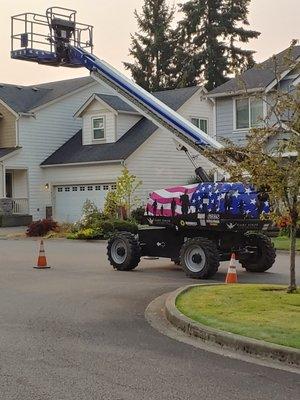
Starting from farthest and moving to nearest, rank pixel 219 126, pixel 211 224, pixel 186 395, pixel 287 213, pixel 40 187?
1. pixel 40 187
2. pixel 219 126
3. pixel 211 224
4. pixel 287 213
5. pixel 186 395

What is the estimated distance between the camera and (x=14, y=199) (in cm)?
3869

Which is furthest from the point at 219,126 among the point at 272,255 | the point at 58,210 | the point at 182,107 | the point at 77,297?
the point at 77,297

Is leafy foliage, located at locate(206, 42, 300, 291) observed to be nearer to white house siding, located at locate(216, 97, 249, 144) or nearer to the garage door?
white house siding, located at locate(216, 97, 249, 144)

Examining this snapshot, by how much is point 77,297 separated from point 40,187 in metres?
28.1

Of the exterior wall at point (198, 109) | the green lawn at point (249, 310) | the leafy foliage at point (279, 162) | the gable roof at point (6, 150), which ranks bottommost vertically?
the green lawn at point (249, 310)

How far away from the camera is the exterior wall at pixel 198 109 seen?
39625 millimetres

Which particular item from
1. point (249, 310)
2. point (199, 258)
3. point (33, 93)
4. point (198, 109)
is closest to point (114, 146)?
point (198, 109)

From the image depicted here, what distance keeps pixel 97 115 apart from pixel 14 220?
7.72 m

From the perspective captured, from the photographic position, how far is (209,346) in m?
8.36

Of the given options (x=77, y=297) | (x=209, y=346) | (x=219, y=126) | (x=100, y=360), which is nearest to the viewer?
(x=100, y=360)

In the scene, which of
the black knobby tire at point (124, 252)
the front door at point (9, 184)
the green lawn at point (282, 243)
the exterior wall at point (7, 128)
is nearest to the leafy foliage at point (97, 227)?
the green lawn at point (282, 243)

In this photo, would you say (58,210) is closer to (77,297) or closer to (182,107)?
(182,107)

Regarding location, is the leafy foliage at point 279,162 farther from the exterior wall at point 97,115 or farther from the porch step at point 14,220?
the porch step at point 14,220

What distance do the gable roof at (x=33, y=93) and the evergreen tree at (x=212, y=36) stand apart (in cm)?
1906
